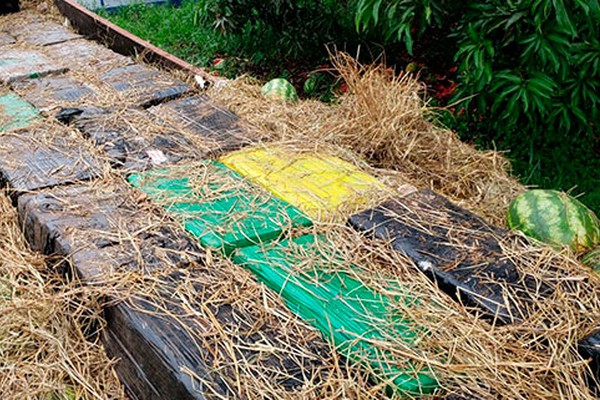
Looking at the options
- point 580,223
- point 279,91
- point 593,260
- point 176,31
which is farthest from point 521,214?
point 176,31

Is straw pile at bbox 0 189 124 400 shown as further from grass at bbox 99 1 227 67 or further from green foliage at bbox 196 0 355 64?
grass at bbox 99 1 227 67

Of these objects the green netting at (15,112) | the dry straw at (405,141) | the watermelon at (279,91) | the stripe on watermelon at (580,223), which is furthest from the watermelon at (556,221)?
the green netting at (15,112)

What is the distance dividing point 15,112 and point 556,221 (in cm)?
353

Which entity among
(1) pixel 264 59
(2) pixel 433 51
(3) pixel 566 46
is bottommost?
(1) pixel 264 59

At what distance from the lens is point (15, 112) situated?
436 cm

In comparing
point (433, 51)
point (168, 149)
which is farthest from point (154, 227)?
point (433, 51)

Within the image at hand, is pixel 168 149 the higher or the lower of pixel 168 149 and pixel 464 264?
the lower

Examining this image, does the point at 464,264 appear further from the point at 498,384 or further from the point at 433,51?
the point at 433,51

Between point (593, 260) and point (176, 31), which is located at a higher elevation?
point (593, 260)

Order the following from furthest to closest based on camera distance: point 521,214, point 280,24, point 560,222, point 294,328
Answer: point 280,24
point 521,214
point 560,222
point 294,328

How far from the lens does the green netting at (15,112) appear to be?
415 cm

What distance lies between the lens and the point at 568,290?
2.59 m

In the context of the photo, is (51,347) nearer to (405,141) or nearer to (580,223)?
(405,141)

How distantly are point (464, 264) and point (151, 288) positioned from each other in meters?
1.30
